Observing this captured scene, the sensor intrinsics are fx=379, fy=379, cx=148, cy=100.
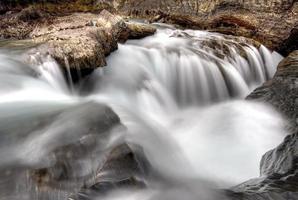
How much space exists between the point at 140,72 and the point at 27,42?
265 cm

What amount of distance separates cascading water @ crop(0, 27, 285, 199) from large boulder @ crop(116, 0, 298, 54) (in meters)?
1.21

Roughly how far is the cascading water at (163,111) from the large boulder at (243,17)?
3.96 feet

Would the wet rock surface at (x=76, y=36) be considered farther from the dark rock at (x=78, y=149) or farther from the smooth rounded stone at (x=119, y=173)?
the smooth rounded stone at (x=119, y=173)

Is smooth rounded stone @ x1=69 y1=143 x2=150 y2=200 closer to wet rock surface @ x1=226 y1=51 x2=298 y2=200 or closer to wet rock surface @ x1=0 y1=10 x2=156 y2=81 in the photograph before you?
wet rock surface @ x1=226 y1=51 x2=298 y2=200

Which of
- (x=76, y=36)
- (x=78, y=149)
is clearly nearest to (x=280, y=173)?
(x=78, y=149)

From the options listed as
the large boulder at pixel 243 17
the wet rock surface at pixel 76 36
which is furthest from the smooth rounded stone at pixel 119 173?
the large boulder at pixel 243 17

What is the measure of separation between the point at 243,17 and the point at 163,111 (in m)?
7.64

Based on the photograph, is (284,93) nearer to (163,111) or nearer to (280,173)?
(163,111)

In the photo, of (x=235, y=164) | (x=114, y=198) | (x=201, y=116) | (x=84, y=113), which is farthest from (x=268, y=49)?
(x=114, y=198)

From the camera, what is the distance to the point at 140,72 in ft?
29.6

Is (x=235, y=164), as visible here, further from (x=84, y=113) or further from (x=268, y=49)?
(x=268, y=49)

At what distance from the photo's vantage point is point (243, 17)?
1442 centimetres

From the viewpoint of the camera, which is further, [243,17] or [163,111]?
[243,17]

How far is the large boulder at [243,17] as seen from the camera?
1345cm
